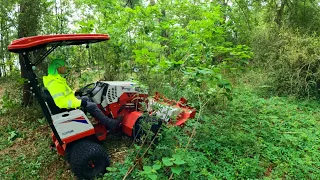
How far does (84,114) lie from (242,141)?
2748 millimetres

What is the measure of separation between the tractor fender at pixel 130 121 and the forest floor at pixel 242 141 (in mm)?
442

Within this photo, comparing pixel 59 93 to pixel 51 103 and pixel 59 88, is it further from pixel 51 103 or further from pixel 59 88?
pixel 51 103

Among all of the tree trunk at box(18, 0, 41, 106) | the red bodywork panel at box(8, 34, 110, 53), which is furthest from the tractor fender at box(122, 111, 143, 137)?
the tree trunk at box(18, 0, 41, 106)

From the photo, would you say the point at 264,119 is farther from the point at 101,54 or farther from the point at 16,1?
the point at 16,1

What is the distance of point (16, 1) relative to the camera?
19.4 ft

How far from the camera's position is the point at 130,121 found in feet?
13.6

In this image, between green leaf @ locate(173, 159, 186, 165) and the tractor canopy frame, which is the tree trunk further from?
green leaf @ locate(173, 159, 186, 165)

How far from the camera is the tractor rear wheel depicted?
354 cm

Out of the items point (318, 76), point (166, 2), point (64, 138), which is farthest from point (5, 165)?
point (318, 76)

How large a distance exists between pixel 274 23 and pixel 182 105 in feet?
20.5

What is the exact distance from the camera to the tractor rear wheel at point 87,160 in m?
3.54

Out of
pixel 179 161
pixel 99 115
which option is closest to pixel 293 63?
pixel 99 115

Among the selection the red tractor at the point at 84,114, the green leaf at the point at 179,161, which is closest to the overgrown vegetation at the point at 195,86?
the green leaf at the point at 179,161

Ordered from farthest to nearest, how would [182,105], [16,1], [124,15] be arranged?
[124,15]
[16,1]
[182,105]
